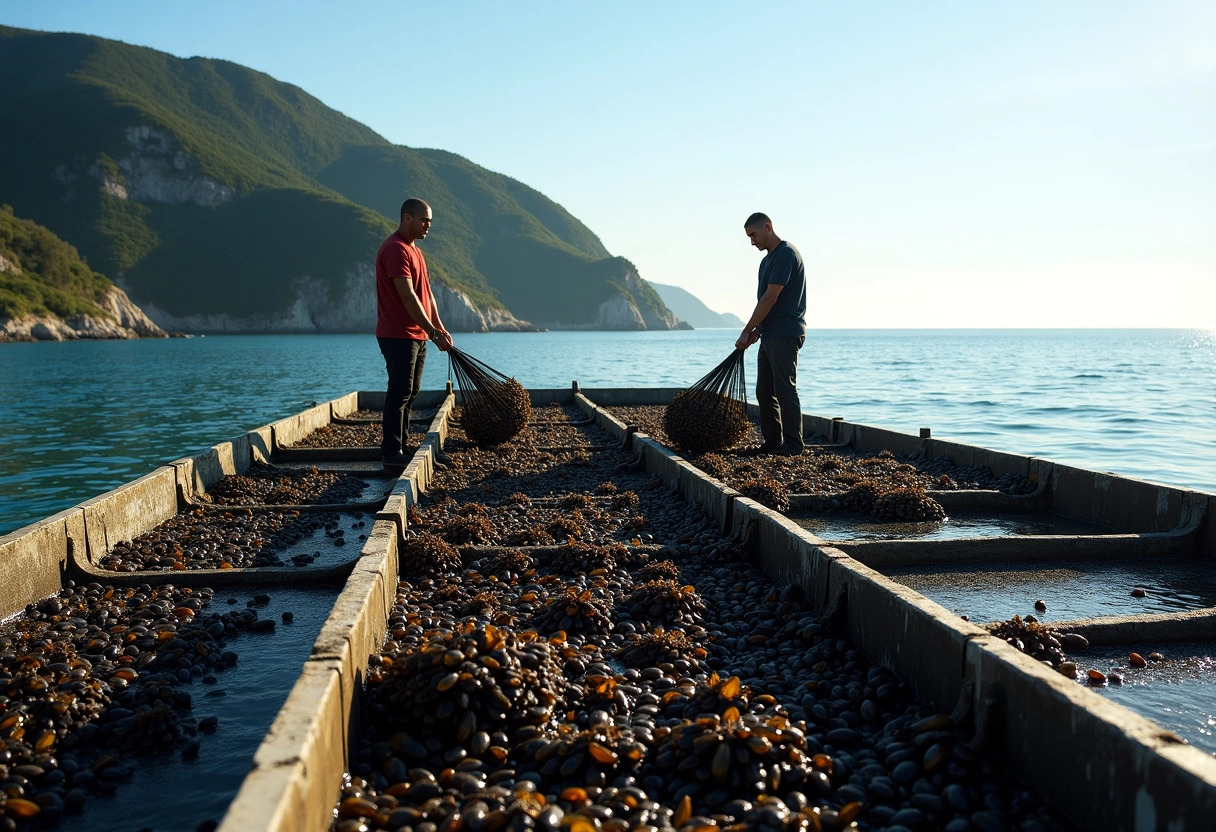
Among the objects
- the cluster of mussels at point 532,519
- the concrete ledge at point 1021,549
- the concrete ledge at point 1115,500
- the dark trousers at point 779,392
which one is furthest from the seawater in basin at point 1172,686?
the dark trousers at point 779,392

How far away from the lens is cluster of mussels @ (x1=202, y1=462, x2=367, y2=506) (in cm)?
774

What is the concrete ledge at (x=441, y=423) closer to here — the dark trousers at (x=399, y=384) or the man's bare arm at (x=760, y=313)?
the dark trousers at (x=399, y=384)

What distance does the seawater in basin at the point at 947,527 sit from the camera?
6.41 meters

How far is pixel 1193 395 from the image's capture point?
105 ft

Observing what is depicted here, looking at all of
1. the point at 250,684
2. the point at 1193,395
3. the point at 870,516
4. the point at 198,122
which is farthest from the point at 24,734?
the point at 198,122

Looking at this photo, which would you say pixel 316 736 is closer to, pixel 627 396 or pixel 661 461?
pixel 661 461

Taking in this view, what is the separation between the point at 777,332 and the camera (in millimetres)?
9234

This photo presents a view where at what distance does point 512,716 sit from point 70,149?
14912 centimetres

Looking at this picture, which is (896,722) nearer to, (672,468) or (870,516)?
(870,516)

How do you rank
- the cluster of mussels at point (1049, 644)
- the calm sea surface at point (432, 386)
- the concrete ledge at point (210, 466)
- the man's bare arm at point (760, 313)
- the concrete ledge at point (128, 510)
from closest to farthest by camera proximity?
the cluster of mussels at point (1049, 644), the concrete ledge at point (128, 510), the concrete ledge at point (210, 466), the man's bare arm at point (760, 313), the calm sea surface at point (432, 386)

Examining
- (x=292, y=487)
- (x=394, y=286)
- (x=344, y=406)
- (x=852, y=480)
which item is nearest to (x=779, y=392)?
(x=852, y=480)

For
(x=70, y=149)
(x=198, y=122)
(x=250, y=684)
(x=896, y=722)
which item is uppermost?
(x=198, y=122)

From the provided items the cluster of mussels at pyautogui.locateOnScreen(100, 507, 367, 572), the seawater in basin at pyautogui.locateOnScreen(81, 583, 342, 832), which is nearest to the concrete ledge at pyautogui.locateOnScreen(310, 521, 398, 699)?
the seawater in basin at pyautogui.locateOnScreen(81, 583, 342, 832)

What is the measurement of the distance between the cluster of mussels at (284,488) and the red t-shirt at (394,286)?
66.4 inches
